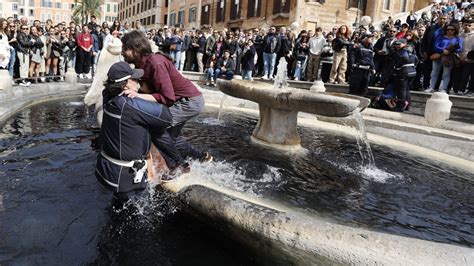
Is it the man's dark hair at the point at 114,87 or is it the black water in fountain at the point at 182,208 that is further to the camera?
the man's dark hair at the point at 114,87

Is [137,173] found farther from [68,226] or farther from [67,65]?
[67,65]

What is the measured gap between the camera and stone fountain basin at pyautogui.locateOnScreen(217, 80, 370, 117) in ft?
16.9

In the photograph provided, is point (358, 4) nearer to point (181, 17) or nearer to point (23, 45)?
point (181, 17)

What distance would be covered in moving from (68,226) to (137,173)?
0.69 m

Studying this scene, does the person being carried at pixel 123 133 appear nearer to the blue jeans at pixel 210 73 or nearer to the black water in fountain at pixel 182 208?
the black water in fountain at pixel 182 208

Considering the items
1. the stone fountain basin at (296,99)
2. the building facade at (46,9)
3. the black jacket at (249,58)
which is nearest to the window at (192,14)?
the black jacket at (249,58)

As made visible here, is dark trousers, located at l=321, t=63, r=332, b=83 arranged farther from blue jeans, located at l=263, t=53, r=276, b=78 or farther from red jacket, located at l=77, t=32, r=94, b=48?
red jacket, located at l=77, t=32, r=94, b=48

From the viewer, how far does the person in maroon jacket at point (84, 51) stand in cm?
1341

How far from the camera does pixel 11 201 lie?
3719 millimetres

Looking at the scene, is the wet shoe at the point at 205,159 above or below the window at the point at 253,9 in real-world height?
below

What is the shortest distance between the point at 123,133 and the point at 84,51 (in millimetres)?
11244

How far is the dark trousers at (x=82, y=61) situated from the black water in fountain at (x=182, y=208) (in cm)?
720

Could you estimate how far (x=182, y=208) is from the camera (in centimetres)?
350

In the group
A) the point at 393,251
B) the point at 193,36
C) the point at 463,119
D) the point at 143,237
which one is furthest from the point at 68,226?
the point at 193,36
